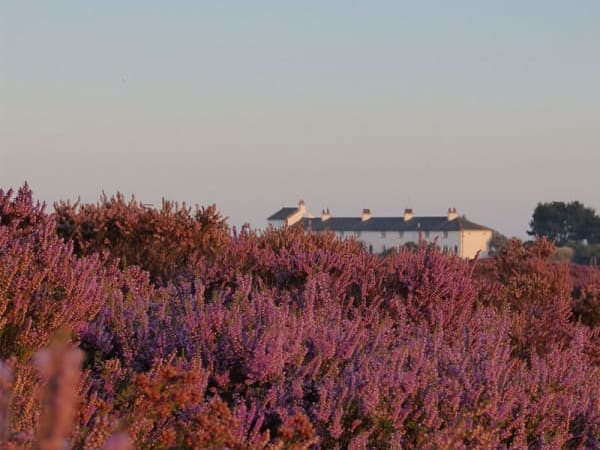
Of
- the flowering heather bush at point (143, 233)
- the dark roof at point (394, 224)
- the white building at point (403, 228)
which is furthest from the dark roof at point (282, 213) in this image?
the flowering heather bush at point (143, 233)

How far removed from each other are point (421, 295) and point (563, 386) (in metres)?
3.37

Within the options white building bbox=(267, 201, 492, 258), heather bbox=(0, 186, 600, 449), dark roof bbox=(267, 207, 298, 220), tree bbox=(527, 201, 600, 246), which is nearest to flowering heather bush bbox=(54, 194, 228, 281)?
heather bbox=(0, 186, 600, 449)

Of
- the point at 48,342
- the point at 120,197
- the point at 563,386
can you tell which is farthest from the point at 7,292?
the point at 120,197

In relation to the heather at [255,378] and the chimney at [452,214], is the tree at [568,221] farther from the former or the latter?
the heather at [255,378]

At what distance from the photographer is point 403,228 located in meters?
115

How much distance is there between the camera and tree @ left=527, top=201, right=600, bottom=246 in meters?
104

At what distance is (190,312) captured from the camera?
583 cm

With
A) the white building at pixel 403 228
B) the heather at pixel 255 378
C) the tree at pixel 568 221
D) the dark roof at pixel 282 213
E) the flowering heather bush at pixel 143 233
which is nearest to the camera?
the heather at pixel 255 378

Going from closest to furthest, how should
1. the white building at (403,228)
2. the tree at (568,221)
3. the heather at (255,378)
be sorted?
the heather at (255,378) < the tree at (568,221) < the white building at (403,228)

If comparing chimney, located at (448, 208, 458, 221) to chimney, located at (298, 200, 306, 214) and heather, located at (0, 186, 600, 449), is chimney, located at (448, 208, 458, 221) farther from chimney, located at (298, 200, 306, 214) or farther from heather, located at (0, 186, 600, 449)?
heather, located at (0, 186, 600, 449)

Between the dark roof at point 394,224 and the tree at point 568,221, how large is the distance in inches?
470

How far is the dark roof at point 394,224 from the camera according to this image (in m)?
115

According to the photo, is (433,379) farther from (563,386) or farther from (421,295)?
(421,295)

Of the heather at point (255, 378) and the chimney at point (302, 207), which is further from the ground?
the chimney at point (302, 207)
